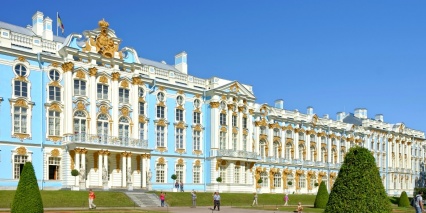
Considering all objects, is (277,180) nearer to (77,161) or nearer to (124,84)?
(124,84)

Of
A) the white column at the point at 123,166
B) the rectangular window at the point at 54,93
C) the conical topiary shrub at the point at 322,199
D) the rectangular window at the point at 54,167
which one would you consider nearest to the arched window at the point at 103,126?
the white column at the point at 123,166

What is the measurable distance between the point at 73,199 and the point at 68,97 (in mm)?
10959

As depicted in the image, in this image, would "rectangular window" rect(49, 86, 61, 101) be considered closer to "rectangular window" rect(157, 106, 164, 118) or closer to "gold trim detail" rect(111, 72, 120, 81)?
"gold trim detail" rect(111, 72, 120, 81)

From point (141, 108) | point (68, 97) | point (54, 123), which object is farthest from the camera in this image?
point (141, 108)

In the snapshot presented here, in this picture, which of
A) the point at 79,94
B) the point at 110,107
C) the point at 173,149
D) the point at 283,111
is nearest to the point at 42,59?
the point at 79,94

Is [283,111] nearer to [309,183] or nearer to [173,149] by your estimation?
[309,183]

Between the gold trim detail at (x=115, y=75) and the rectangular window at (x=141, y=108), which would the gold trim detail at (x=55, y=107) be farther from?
the rectangular window at (x=141, y=108)

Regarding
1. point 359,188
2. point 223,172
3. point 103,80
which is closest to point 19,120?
point 103,80

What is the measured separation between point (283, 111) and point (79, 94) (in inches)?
1317

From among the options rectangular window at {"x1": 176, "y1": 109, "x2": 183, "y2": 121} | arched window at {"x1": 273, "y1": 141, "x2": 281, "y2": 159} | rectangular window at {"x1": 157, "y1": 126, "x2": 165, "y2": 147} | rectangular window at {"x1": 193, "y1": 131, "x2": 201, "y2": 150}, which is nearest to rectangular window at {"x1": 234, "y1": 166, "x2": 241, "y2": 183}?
rectangular window at {"x1": 193, "y1": 131, "x2": 201, "y2": 150}

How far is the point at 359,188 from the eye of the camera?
21.5 metres

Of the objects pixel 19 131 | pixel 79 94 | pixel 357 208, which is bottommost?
pixel 357 208

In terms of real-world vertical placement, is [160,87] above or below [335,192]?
above

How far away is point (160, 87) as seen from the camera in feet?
183
